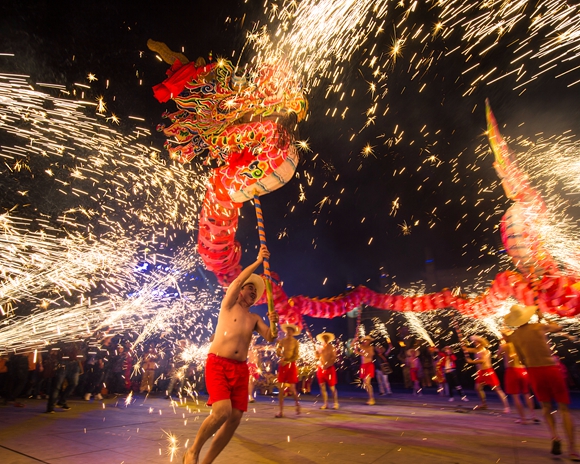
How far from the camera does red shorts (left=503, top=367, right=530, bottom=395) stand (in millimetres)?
6590

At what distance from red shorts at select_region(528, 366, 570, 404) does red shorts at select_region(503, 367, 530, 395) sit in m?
2.42

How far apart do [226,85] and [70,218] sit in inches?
365

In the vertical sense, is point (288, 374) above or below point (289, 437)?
above

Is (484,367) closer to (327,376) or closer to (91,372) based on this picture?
(327,376)

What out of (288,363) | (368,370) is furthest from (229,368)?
(368,370)

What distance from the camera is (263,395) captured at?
12641mm

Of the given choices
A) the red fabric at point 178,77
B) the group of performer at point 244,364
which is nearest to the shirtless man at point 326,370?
the group of performer at point 244,364

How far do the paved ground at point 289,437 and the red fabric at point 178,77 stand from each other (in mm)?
4790

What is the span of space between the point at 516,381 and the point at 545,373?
2.53 metres

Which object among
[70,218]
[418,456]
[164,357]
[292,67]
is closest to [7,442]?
[418,456]

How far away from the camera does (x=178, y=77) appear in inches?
236

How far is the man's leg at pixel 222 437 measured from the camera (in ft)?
10.5

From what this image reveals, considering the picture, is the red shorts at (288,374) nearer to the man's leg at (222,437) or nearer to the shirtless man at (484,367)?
the shirtless man at (484,367)

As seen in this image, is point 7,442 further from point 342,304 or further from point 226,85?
point 342,304
